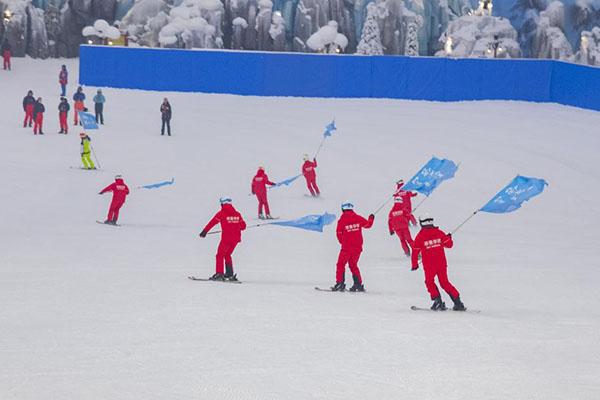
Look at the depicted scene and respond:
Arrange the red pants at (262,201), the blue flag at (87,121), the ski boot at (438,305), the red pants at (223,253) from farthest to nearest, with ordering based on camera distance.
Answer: the blue flag at (87,121), the red pants at (262,201), the red pants at (223,253), the ski boot at (438,305)

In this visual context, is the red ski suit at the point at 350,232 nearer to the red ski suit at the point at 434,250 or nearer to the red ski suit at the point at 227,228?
the red ski suit at the point at 434,250

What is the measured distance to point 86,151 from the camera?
28.3 metres

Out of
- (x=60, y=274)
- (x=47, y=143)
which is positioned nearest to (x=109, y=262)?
(x=60, y=274)

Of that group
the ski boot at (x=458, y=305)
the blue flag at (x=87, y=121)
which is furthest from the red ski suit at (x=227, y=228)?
the blue flag at (x=87, y=121)

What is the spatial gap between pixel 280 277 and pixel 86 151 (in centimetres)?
1288

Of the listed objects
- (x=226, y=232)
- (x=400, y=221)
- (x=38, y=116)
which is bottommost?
(x=38, y=116)

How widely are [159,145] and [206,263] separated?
1680 cm

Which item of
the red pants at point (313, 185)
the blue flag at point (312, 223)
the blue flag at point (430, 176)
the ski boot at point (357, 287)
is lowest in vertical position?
the red pants at point (313, 185)

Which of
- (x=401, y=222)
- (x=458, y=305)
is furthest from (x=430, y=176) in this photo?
(x=458, y=305)

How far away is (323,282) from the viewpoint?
53.7ft

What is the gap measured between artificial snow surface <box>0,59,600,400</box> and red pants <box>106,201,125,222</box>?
0.32 metres

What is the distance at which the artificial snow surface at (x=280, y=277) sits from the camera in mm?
10461

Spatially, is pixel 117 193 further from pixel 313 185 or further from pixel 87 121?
pixel 87 121

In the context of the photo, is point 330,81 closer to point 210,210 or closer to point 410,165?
point 410,165
